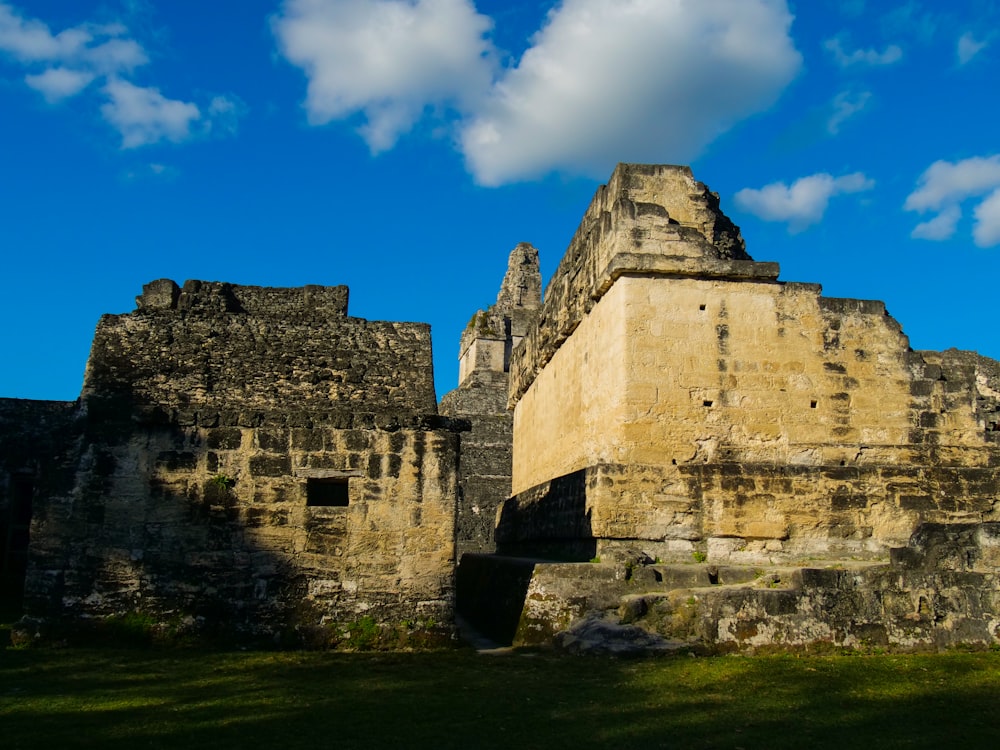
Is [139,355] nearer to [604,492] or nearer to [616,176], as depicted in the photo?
[604,492]

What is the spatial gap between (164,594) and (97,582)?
0.69 metres

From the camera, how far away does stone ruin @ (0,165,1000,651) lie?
9.25 meters

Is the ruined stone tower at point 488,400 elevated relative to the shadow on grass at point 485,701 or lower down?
elevated

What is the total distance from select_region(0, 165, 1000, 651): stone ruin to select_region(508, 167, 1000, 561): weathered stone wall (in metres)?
0.03

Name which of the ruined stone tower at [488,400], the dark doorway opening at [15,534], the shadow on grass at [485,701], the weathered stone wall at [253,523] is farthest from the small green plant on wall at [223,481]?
the ruined stone tower at [488,400]

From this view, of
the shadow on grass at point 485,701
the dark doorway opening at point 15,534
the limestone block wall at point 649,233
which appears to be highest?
the limestone block wall at point 649,233

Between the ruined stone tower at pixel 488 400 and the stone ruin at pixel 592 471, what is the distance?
20.1ft

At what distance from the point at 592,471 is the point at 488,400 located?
990 inches

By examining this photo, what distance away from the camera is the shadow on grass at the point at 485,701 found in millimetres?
5984

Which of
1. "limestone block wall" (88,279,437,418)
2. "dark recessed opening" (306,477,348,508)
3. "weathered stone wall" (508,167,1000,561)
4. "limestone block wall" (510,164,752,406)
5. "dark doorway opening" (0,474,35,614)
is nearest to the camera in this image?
"dark recessed opening" (306,477,348,508)

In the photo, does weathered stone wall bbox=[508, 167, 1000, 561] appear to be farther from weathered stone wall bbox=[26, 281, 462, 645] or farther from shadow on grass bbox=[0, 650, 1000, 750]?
weathered stone wall bbox=[26, 281, 462, 645]

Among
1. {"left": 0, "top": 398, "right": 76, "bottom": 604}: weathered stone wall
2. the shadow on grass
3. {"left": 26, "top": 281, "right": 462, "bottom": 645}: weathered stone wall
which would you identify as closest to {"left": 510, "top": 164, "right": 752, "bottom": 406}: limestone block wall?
{"left": 26, "top": 281, "right": 462, "bottom": 645}: weathered stone wall

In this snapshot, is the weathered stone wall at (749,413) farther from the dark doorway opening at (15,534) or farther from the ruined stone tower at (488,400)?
the dark doorway opening at (15,534)

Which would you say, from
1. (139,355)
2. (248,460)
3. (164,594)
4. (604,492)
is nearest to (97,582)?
(164,594)
